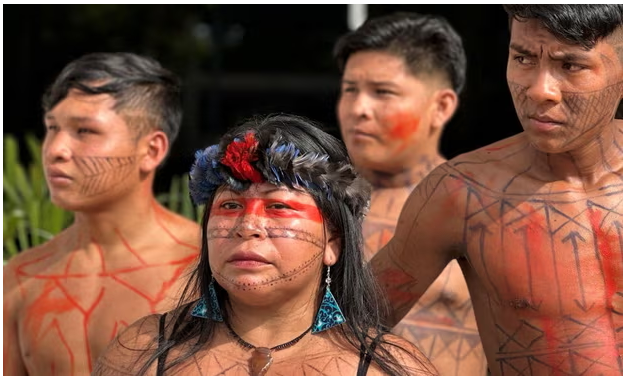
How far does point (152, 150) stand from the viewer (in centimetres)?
449

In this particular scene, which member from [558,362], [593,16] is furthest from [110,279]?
[593,16]

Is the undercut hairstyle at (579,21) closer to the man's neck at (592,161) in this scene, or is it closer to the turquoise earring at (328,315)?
the man's neck at (592,161)

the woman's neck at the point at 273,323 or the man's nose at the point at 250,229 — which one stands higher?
the man's nose at the point at 250,229

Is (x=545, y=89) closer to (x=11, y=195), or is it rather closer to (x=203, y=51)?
(x=11, y=195)

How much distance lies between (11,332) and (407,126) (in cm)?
173

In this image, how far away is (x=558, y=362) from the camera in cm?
324

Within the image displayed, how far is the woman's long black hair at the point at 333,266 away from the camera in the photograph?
296cm

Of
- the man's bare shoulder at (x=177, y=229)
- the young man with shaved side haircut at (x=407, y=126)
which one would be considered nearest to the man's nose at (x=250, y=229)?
the man's bare shoulder at (x=177, y=229)

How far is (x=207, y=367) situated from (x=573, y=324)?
3.31 ft

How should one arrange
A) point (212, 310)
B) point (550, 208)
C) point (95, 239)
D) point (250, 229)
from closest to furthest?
1. point (250, 229)
2. point (212, 310)
3. point (550, 208)
4. point (95, 239)

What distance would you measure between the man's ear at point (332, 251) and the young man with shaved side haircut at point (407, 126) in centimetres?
139

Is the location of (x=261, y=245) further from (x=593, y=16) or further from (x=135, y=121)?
(x=135, y=121)

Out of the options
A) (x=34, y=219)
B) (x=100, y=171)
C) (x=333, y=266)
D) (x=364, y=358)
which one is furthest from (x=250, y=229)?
(x=34, y=219)

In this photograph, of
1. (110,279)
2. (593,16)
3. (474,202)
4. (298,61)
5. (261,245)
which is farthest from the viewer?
(298,61)
